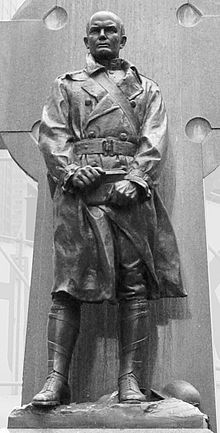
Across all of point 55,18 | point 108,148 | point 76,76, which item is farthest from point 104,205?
point 55,18

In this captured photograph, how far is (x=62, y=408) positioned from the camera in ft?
12.7

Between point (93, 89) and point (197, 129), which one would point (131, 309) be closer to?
point (93, 89)

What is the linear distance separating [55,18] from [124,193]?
6.43ft

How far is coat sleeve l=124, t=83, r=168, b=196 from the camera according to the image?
4191mm

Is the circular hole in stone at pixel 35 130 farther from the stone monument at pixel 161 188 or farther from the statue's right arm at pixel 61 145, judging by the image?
the statue's right arm at pixel 61 145

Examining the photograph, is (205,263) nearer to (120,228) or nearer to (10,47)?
(120,228)

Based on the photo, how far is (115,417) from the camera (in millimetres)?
3779

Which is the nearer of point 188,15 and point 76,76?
point 76,76

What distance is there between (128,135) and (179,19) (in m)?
1.44

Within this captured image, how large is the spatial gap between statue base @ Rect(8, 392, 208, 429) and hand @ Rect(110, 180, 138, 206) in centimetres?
107

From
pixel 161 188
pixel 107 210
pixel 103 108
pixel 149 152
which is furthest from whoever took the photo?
pixel 161 188

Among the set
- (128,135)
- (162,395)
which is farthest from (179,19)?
(162,395)

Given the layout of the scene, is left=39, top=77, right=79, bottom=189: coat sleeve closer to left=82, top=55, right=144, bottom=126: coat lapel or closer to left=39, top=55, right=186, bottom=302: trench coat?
left=39, top=55, right=186, bottom=302: trench coat

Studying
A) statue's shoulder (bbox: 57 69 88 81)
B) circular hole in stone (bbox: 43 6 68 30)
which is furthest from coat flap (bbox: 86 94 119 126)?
circular hole in stone (bbox: 43 6 68 30)
